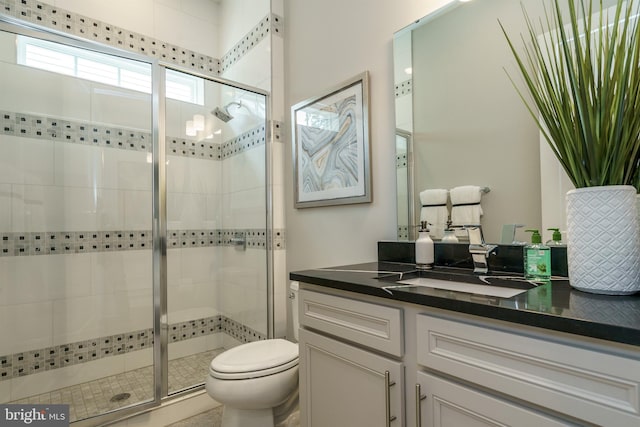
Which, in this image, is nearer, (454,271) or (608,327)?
(608,327)

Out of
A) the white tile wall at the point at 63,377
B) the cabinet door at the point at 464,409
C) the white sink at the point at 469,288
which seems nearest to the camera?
the cabinet door at the point at 464,409

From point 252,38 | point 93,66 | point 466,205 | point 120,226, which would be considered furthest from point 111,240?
point 466,205

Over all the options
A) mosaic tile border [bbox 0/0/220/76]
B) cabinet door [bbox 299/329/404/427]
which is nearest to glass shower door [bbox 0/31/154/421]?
mosaic tile border [bbox 0/0/220/76]

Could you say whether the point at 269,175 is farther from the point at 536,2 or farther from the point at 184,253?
the point at 536,2

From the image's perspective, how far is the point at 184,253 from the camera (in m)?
2.25

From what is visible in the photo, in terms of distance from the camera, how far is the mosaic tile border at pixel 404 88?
59.7 inches

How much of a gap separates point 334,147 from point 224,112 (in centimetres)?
102

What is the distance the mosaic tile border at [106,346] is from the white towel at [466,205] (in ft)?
5.10

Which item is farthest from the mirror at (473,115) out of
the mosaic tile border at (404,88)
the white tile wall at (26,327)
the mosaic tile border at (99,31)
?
the white tile wall at (26,327)

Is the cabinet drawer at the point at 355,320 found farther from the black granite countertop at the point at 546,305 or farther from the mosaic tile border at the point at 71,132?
the mosaic tile border at the point at 71,132

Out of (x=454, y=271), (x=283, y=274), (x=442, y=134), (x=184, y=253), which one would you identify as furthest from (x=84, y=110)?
(x=454, y=271)

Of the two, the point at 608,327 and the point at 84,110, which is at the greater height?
the point at 84,110

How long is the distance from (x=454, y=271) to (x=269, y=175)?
1414 mm

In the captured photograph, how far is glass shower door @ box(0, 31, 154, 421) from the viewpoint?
1.85 meters
